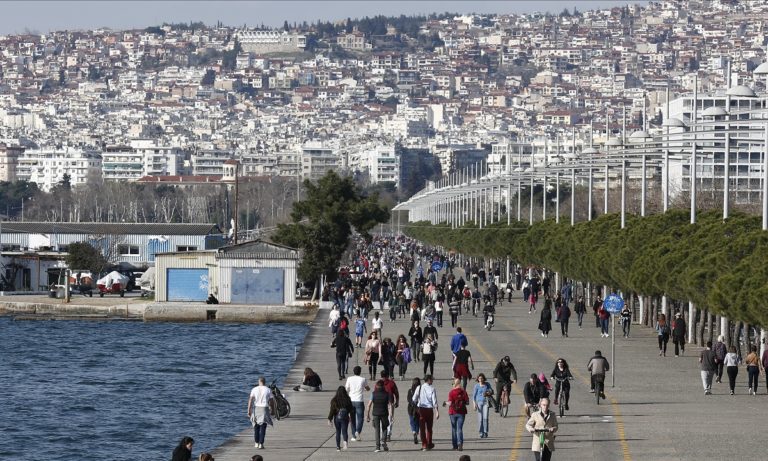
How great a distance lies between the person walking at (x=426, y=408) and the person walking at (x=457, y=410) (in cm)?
24

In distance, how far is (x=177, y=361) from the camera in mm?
56438

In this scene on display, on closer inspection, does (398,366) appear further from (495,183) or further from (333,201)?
(495,183)

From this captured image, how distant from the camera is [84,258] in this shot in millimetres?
95062

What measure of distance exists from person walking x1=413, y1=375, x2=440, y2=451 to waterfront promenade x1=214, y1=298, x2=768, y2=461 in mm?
236

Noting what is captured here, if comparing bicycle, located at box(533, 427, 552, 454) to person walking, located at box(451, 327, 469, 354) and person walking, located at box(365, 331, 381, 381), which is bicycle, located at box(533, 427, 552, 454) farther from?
person walking, located at box(365, 331, 381, 381)

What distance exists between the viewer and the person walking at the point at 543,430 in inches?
996

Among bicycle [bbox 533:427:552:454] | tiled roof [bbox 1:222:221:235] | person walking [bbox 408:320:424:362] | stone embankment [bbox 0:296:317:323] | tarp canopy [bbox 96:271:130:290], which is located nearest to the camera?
bicycle [bbox 533:427:552:454]

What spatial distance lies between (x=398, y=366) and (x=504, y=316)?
897 inches

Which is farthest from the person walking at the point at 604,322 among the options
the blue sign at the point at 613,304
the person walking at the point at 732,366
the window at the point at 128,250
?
the window at the point at 128,250

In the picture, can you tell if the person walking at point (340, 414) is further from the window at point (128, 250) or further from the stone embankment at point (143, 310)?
the window at point (128, 250)

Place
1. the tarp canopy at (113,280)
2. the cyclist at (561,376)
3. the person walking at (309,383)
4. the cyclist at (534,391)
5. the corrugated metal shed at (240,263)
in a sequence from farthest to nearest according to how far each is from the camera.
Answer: the tarp canopy at (113,280), the corrugated metal shed at (240,263), the person walking at (309,383), the cyclist at (561,376), the cyclist at (534,391)

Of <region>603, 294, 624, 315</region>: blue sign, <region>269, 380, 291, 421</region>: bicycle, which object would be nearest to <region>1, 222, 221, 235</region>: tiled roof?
<region>603, 294, 624, 315</region>: blue sign

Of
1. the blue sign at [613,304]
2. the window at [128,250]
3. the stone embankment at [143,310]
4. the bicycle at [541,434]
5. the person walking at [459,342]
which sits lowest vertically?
the stone embankment at [143,310]

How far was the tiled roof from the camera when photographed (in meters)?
105
